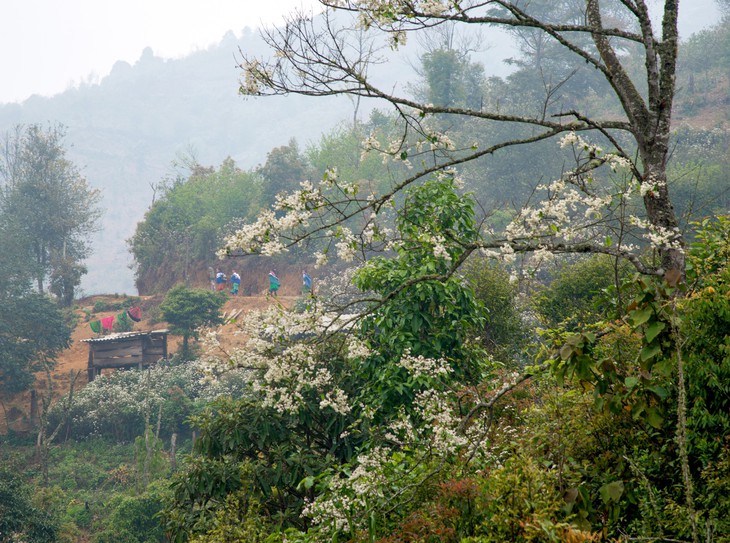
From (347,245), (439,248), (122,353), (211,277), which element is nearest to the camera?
(439,248)

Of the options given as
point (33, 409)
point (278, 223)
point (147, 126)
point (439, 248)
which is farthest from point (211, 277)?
point (147, 126)

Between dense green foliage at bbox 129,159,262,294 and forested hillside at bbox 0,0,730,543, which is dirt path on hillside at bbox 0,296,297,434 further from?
forested hillside at bbox 0,0,730,543

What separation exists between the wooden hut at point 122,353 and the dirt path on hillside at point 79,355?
92 cm

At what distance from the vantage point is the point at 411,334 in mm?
8312

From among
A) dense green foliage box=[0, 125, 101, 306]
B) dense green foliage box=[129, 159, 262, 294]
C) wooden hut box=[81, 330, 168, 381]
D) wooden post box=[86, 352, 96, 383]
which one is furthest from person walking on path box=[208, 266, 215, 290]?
wooden post box=[86, 352, 96, 383]

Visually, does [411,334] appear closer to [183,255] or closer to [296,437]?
[296,437]

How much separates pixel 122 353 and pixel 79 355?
6.75 metres

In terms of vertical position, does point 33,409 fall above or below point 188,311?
below

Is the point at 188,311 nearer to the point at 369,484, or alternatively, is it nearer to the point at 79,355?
the point at 79,355

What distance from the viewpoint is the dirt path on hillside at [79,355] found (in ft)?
93.1

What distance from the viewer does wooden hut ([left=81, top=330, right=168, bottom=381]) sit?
2978cm

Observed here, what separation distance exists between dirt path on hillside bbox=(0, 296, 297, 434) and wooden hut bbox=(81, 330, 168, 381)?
92 centimetres

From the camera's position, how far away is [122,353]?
1180 inches

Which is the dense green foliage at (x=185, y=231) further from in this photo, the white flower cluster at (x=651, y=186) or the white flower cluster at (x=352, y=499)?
the white flower cluster at (x=651, y=186)
